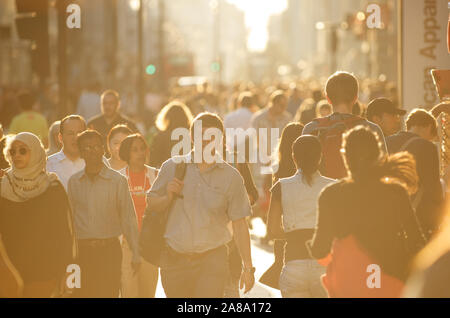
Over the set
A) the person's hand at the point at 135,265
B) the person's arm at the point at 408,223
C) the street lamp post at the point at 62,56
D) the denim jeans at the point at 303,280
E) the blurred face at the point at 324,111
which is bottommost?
the person's hand at the point at 135,265

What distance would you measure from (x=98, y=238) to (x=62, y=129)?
5.71 ft

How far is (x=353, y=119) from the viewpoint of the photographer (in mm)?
7984

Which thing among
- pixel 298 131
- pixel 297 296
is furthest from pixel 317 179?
pixel 298 131

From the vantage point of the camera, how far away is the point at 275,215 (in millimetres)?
7305

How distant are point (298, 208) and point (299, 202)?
42 mm

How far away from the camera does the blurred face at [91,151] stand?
823 centimetres

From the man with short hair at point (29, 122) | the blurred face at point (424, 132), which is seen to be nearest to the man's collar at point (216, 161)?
the blurred face at point (424, 132)

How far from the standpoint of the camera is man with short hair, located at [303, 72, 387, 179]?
26.0 ft

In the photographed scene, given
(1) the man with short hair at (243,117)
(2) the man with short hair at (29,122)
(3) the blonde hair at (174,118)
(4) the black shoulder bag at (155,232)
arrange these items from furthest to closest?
(1) the man with short hair at (243,117) → (2) the man with short hair at (29,122) → (3) the blonde hair at (174,118) → (4) the black shoulder bag at (155,232)

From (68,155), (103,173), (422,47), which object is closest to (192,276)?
(103,173)

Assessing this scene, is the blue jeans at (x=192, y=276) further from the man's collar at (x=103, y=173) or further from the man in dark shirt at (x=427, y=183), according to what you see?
the man in dark shirt at (x=427, y=183)

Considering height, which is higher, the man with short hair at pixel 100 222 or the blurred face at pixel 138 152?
the blurred face at pixel 138 152

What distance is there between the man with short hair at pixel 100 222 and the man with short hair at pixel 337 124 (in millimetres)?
1526

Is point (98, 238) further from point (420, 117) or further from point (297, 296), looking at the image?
point (420, 117)
